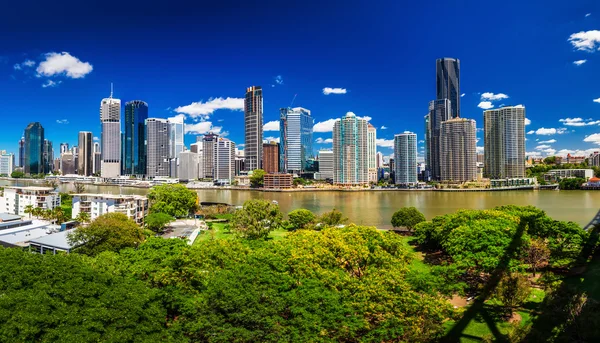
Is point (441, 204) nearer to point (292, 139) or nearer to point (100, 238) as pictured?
point (100, 238)

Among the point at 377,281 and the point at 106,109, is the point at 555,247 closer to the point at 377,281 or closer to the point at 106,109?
the point at 377,281

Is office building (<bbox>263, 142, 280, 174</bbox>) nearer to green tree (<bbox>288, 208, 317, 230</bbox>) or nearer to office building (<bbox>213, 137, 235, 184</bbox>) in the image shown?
office building (<bbox>213, 137, 235, 184</bbox>)

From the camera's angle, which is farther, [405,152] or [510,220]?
[405,152]

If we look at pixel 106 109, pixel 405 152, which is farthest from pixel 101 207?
pixel 106 109

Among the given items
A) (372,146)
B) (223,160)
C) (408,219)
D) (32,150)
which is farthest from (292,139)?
(32,150)

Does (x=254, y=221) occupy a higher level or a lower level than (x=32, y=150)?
lower

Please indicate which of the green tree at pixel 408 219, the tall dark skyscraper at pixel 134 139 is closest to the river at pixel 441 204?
the green tree at pixel 408 219
